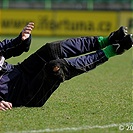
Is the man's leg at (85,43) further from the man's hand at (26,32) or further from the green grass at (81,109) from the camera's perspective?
the green grass at (81,109)

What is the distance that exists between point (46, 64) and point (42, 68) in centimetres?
12

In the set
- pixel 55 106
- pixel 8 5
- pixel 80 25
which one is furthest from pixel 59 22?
pixel 55 106

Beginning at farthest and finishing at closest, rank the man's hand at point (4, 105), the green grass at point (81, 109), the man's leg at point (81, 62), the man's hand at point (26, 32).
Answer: the man's hand at point (26, 32) < the man's hand at point (4, 105) < the man's leg at point (81, 62) < the green grass at point (81, 109)

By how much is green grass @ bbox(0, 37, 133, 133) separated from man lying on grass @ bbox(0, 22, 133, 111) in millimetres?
159

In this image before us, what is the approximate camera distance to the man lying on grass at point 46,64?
16.6 feet

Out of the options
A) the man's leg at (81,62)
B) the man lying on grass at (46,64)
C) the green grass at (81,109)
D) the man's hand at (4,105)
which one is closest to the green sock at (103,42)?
the man lying on grass at (46,64)

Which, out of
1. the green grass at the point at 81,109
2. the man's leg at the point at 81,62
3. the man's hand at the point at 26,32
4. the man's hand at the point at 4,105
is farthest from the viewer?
the man's hand at the point at 26,32

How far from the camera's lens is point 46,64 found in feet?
16.6

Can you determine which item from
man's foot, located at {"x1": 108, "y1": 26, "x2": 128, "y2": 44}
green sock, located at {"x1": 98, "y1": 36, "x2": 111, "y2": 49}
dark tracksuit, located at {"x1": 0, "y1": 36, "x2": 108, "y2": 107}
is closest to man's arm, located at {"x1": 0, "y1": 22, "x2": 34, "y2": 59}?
dark tracksuit, located at {"x1": 0, "y1": 36, "x2": 108, "y2": 107}

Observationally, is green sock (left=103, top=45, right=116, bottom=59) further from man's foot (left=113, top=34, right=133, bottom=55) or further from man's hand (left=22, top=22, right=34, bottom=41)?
man's hand (left=22, top=22, right=34, bottom=41)

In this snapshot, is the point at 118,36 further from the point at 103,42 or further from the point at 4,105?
the point at 4,105

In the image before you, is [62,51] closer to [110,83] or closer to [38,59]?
[38,59]

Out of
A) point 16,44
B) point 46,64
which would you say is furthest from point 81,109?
point 16,44

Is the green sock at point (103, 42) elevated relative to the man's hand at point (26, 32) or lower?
lower
